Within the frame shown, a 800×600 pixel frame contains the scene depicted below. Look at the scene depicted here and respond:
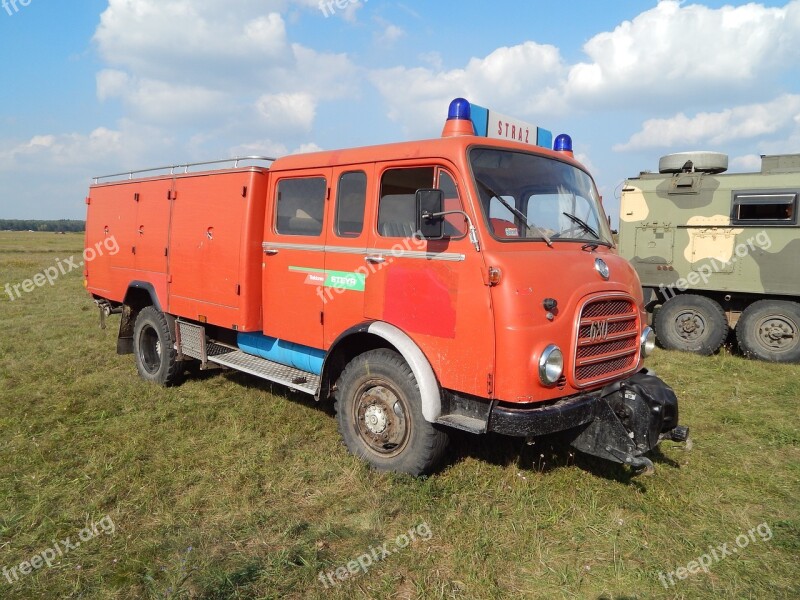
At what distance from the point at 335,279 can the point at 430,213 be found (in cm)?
128

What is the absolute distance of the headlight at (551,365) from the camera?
3395 millimetres

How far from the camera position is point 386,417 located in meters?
4.15

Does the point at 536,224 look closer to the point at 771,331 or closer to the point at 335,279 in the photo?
the point at 335,279

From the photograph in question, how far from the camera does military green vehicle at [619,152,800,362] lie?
7.95 m

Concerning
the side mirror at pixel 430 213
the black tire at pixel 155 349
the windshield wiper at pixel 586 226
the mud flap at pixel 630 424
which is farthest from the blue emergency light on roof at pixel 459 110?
the black tire at pixel 155 349

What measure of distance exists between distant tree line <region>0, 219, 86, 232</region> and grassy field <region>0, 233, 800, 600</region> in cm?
10536

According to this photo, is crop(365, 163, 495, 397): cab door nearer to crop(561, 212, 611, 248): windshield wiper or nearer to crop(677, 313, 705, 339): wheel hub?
crop(561, 212, 611, 248): windshield wiper

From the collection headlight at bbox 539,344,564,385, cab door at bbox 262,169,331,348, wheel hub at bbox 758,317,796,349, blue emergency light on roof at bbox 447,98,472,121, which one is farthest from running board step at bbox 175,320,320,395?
wheel hub at bbox 758,317,796,349

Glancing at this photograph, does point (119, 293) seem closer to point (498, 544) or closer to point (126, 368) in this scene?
point (126, 368)

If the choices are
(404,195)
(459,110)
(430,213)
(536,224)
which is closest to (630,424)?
(536,224)

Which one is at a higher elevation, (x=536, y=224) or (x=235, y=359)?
(x=536, y=224)

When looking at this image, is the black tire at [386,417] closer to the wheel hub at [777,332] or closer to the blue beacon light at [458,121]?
the blue beacon light at [458,121]

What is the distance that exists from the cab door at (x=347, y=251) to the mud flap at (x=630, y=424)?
1.90 metres

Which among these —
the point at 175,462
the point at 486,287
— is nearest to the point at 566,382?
the point at 486,287
